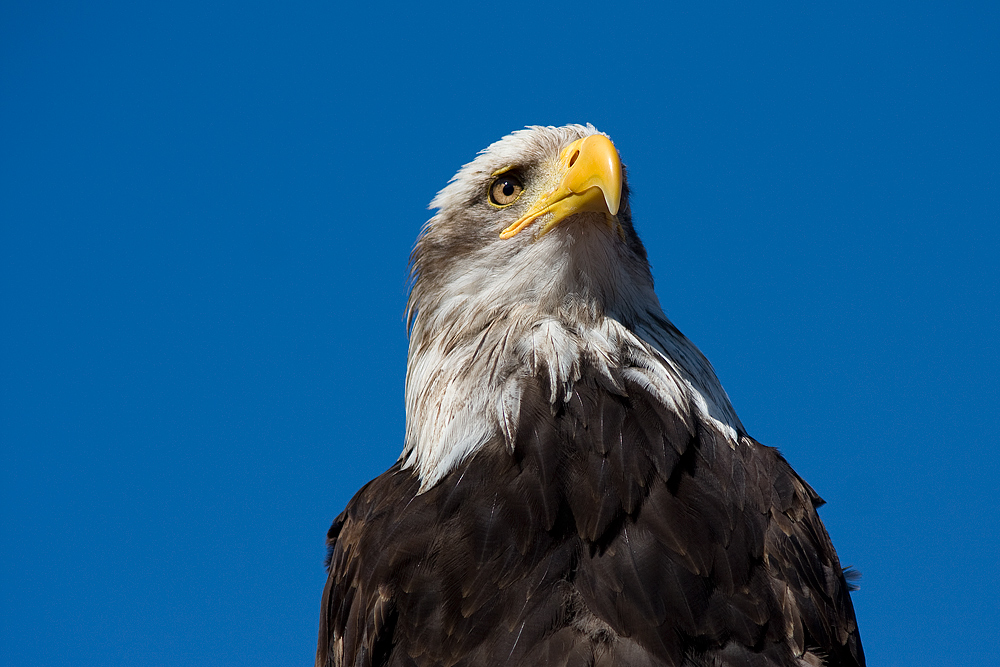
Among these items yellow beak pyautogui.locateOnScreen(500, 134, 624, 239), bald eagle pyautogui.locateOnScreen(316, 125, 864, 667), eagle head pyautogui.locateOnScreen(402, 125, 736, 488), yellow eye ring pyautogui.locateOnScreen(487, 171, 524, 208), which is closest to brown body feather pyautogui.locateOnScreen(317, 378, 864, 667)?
bald eagle pyautogui.locateOnScreen(316, 125, 864, 667)

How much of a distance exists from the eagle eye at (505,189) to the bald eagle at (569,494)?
14 mm

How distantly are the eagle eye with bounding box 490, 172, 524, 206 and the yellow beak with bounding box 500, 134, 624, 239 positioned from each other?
178 millimetres

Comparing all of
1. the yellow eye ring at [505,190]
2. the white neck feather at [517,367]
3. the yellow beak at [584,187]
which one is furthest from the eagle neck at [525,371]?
the yellow eye ring at [505,190]

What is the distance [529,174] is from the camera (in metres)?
4.07

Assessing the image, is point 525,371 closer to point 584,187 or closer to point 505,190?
point 584,187

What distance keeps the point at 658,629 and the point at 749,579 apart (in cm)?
40

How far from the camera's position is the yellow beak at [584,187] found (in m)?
3.55

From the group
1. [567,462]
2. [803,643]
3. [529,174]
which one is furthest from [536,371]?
[803,643]

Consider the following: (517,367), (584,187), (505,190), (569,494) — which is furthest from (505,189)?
(569,494)

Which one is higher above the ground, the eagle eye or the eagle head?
the eagle eye

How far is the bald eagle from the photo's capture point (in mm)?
3143

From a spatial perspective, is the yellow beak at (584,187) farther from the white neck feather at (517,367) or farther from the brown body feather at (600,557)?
the brown body feather at (600,557)

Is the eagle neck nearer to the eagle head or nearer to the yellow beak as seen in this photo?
the eagle head

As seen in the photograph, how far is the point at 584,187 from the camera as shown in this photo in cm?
366
